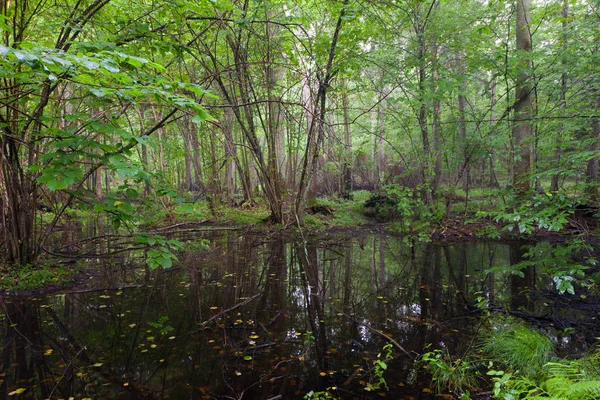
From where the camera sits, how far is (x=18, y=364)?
3357mm

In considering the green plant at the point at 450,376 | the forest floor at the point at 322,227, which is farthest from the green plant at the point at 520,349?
the forest floor at the point at 322,227

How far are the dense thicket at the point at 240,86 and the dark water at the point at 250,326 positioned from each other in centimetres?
143

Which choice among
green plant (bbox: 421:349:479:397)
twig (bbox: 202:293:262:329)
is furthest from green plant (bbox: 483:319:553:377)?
twig (bbox: 202:293:262:329)

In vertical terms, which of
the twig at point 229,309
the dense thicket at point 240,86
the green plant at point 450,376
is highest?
the dense thicket at point 240,86

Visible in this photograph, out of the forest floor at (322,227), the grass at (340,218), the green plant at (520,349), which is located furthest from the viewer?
the grass at (340,218)

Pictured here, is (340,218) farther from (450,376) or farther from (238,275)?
(450,376)

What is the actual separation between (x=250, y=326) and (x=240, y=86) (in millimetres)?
6671

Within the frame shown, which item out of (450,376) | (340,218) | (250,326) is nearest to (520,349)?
(450,376)

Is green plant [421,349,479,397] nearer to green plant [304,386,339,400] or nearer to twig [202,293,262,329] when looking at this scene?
green plant [304,386,339,400]

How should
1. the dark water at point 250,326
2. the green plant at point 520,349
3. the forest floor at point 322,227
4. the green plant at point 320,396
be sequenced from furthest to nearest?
the forest floor at point 322,227 < the green plant at point 520,349 < the dark water at point 250,326 < the green plant at point 320,396

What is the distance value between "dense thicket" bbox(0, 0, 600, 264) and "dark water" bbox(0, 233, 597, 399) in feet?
4.70

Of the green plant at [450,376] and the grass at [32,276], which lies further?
the grass at [32,276]

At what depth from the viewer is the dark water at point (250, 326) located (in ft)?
10.3

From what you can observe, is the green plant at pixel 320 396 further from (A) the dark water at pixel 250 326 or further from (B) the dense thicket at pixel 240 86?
(B) the dense thicket at pixel 240 86
